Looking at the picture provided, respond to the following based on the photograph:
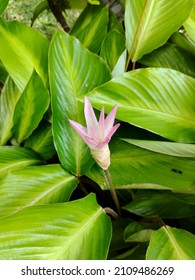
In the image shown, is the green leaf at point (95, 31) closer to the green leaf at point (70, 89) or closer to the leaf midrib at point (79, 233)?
the green leaf at point (70, 89)

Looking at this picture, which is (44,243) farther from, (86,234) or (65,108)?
(65,108)

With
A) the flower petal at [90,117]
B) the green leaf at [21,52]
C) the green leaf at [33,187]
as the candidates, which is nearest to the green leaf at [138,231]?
the green leaf at [33,187]

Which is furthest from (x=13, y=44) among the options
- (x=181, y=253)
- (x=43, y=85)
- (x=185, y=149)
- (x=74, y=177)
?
(x=181, y=253)

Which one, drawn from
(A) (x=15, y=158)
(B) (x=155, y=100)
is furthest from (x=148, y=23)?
(A) (x=15, y=158)

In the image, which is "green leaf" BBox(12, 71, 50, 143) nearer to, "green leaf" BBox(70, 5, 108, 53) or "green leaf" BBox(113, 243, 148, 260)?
"green leaf" BBox(70, 5, 108, 53)

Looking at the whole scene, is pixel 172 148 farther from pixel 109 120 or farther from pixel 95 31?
pixel 95 31
